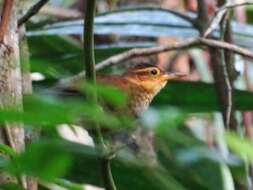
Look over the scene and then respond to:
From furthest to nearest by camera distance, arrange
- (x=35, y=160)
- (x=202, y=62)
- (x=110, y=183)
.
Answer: (x=202, y=62) < (x=110, y=183) < (x=35, y=160)

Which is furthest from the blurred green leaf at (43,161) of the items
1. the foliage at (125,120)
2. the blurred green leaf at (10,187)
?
the blurred green leaf at (10,187)

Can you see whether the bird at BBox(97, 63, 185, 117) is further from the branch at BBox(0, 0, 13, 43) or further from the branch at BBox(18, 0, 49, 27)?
the branch at BBox(0, 0, 13, 43)

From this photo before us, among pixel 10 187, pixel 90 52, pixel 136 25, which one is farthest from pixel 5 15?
pixel 136 25

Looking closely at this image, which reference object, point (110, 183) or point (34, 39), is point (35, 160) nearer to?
point (110, 183)

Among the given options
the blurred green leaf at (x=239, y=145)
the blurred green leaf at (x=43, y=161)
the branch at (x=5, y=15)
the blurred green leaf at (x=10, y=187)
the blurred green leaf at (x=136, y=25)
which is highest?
the branch at (x=5, y=15)

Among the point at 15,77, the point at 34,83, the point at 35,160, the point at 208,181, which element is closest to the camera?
the point at 35,160

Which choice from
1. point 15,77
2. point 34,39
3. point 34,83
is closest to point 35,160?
point 15,77

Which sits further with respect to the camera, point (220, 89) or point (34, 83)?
point (220, 89)

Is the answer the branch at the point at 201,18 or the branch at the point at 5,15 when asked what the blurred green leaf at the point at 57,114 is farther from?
the branch at the point at 201,18

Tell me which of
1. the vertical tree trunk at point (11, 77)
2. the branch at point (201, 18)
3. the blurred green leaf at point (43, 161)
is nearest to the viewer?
the blurred green leaf at point (43, 161)

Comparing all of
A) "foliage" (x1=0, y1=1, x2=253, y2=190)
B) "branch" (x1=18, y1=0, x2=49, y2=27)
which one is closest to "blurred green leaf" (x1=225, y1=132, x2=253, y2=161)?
"foliage" (x1=0, y1=1, x2=253, y2=190)
